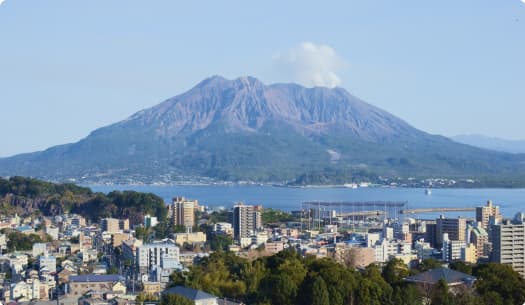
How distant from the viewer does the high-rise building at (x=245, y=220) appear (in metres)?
18.1

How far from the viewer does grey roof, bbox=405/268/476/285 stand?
8602 mm

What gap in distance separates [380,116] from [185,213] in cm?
4647

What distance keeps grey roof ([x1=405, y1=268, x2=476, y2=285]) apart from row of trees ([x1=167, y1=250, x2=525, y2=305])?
0.13 meters

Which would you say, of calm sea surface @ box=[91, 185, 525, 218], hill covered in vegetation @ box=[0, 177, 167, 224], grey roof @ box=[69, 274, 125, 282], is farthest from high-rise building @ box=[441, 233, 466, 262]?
calm sea surface @ box=[91, 185, 525, 218]

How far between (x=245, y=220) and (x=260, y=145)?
3473 cm

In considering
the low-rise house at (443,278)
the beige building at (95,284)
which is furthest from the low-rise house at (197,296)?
the low-rise house at (443,278)

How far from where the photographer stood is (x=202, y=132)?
58.8 metres

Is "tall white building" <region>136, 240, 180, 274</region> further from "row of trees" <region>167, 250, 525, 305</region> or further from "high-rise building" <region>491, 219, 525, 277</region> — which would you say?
"high-rise building" <region>491, 219, 525, 277</region>

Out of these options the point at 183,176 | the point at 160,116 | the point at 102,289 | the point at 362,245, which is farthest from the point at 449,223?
the point at 160,116

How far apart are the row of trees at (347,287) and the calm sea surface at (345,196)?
1747 centimetres

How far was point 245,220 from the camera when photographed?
1853 cm

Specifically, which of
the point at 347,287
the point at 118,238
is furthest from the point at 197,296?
the point at 118,238

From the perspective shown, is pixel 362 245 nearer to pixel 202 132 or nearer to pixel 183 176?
pixel 183 176

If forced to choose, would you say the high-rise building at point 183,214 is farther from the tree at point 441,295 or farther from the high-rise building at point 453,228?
the tree at point 441,295
